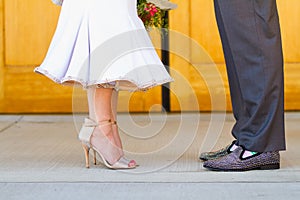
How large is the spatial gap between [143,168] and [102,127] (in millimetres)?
253

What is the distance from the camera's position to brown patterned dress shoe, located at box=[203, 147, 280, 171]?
318 cm

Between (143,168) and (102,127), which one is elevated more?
(102,127)

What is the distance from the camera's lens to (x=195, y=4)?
5047 millimetres

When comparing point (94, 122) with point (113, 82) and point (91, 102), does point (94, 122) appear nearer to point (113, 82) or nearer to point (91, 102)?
point (91, 102)

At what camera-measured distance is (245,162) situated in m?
3.18

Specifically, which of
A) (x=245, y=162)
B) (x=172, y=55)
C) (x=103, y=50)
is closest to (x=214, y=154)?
(x=245, y=162)

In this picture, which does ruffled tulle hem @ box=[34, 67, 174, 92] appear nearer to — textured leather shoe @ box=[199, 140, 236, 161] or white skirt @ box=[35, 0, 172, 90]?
white skirt @ box=[35, 0, 172, 90]

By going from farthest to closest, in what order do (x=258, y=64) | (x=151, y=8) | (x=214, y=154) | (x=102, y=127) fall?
(x=151, y=8), (x=214, y=154), (x=102, y=127), (x=258, y=64)


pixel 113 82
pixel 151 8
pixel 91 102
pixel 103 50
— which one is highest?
pixel 151 8

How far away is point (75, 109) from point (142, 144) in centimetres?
54

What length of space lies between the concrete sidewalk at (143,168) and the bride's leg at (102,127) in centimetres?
9

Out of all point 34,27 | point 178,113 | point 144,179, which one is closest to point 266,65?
point 144,179

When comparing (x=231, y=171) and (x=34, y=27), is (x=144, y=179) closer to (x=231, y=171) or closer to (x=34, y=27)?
(x=231, y=171)

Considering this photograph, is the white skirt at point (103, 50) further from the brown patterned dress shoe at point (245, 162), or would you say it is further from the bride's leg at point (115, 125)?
the brown patterned dress shoe at point (245, 162)
